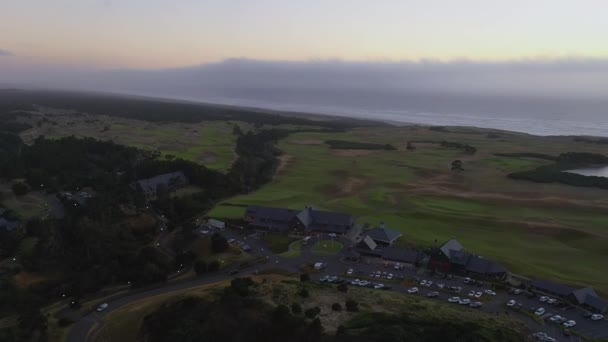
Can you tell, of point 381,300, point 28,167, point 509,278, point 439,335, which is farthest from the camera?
point 28,167

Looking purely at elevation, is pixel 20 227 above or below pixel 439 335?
below

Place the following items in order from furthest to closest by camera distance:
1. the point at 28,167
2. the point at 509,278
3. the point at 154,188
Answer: the point at 28,167 → the point at 154,188 → the point at 509,278

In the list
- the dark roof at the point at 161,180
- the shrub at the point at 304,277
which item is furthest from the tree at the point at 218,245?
the dark roof at the point at 161,180

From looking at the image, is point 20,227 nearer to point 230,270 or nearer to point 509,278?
point 230,270

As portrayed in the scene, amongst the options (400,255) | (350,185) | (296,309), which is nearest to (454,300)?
(400,255)

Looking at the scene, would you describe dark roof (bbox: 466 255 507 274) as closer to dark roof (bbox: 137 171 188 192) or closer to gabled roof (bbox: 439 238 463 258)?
gabled roof (bbox: 439 238 463 258)

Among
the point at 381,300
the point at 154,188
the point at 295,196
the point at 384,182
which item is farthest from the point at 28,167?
the point at 381,300

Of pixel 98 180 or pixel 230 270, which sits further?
pixel 98 180

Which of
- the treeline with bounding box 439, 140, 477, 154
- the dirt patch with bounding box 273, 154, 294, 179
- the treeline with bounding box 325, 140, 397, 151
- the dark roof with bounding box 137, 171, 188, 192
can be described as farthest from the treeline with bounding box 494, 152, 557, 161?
the dark roof with bounding box 137, 171, 188, 192
